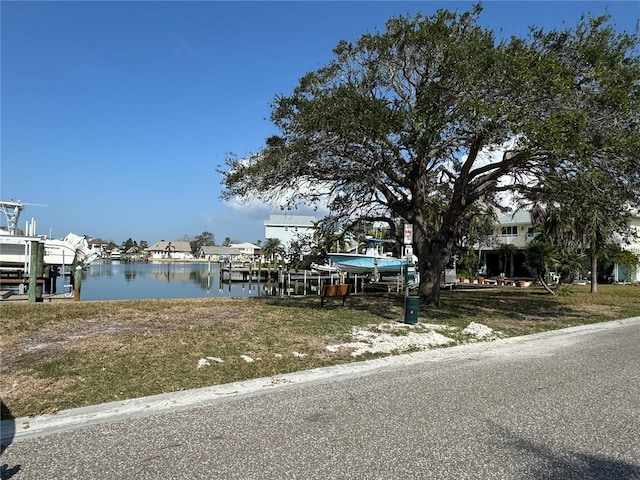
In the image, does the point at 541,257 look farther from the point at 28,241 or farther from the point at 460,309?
the point at 28,241

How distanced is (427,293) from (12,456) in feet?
43.8

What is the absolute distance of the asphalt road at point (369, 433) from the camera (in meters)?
3.95

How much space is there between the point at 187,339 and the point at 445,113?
805 centimetres

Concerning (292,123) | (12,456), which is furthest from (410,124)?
(12,456)

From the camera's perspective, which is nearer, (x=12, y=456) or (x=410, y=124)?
(x=12, y=456)

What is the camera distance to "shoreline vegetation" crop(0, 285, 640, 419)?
20.3 ft

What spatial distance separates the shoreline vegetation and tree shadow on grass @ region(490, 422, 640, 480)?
3.74 meters

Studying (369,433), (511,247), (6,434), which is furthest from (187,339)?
(511,247)

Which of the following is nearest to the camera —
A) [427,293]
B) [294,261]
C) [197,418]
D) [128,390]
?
[197,418]

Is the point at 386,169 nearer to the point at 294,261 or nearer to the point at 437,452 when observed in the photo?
the point at 294,261

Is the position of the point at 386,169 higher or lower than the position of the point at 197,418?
higher

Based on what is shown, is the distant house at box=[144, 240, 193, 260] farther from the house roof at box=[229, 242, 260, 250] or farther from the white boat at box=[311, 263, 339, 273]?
the white boat at box=[311, 263, 339, 273]

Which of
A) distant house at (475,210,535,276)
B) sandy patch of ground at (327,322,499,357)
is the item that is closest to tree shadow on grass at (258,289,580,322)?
sandy patch of ground at (327,322,499,357)

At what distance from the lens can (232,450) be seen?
4305 mm
